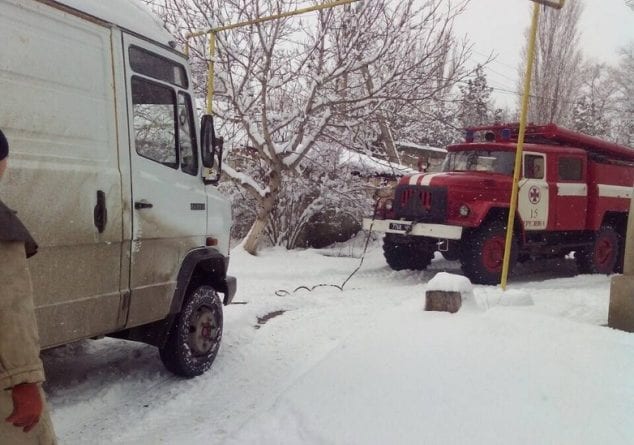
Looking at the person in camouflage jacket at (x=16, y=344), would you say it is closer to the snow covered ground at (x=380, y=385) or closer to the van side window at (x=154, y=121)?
the snow covered ground at (x=380, y=385)

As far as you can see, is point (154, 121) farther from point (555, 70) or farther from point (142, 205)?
point (555, 70)

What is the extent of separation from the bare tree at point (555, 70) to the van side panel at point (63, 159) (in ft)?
51.2

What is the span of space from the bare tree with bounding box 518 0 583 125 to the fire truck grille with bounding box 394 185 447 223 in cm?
966

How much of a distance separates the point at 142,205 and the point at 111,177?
1.13ft

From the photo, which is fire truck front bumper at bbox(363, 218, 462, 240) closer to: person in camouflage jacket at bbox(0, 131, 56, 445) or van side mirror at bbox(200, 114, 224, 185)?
van side mirror at bbox(200, 114, 224, 185)

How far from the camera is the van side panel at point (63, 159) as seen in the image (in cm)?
315

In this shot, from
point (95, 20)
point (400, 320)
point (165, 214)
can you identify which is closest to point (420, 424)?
point (400, 320)

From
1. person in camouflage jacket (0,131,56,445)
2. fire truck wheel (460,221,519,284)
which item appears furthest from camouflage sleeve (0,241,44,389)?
fire truck wheel (460,221,519,284)

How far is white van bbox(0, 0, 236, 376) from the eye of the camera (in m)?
3.24

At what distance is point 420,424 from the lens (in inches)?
131

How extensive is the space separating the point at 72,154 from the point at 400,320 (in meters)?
3.17

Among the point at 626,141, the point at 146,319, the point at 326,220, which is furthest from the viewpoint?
the point at 626,141

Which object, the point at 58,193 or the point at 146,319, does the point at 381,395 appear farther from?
the point at 58,193

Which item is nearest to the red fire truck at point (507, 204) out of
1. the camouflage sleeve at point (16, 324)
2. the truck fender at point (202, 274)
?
the truck fender at point (202, 274)
